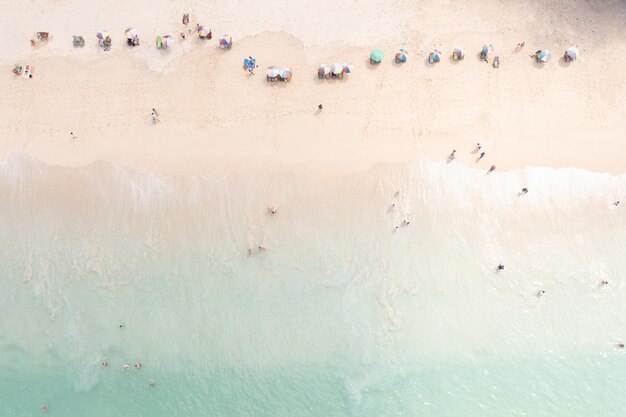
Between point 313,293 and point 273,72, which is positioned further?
point 273,72

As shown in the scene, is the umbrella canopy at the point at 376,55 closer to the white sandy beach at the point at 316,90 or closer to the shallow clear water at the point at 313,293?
the white sandy beach at the point at 316,90

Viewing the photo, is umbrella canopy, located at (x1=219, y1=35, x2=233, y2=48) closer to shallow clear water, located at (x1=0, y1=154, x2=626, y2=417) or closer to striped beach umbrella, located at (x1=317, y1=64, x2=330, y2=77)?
striped beach umbrella, located at (x1=317, y1=64, x2=330, y2=77)

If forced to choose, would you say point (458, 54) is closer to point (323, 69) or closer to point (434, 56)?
point (434, 56)

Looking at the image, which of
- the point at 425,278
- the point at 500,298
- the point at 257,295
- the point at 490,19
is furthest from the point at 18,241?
the point at 490,19

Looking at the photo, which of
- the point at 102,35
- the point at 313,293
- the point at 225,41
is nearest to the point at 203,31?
the point at 225,41

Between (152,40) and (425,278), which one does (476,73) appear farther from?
(152,40)
